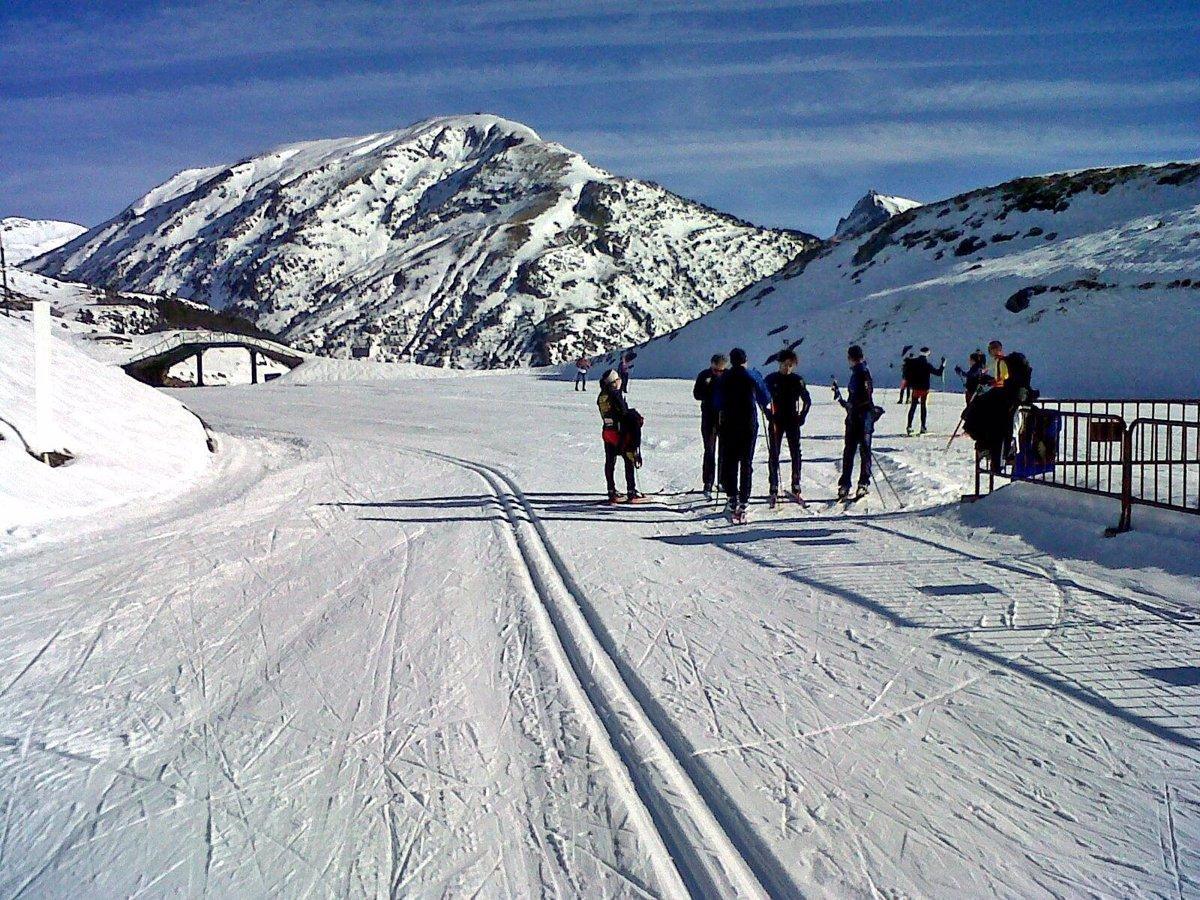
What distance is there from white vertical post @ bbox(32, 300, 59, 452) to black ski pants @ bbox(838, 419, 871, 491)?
993 cm

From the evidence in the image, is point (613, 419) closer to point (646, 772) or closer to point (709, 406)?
point (709, 406)

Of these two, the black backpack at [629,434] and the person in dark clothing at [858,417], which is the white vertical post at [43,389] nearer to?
the black backpack at [629,434]

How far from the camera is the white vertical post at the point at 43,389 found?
11.4m

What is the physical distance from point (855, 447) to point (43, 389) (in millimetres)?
10133

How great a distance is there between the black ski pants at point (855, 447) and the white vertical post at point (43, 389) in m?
9.93

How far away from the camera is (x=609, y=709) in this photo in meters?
4.72

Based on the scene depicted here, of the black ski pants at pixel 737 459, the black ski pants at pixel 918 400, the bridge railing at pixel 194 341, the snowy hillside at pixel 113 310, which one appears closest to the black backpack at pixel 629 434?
the black ski pants at pixel 737 459

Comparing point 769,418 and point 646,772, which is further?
point 769,418

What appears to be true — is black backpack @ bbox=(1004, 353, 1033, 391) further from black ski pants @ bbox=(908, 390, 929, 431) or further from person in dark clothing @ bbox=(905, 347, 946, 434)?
black ski pants @ bbox=(908, 390, 929, 431)

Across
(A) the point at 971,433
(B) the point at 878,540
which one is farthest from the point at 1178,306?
(B) the point at 878,540

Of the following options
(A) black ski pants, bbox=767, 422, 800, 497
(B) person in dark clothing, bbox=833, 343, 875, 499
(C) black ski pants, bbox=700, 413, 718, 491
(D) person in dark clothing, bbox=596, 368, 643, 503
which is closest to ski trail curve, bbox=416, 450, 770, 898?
(D) person in dark clothing, bbox=596, 368, 643, 503

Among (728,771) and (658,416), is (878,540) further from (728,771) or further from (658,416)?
(658,416)

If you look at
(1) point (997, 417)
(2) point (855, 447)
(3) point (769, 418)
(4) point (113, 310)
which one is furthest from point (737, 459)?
(4) point (113, 310)

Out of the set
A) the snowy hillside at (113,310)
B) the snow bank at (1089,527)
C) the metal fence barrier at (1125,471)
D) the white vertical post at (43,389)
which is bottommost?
the snow bank at (1089,527)
